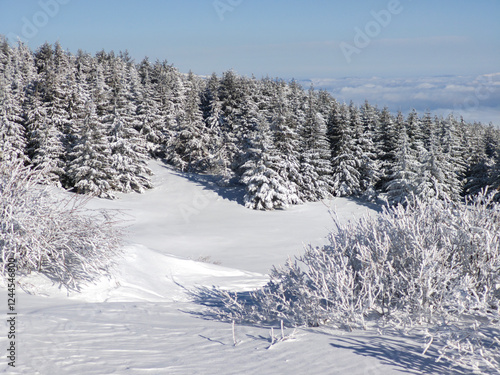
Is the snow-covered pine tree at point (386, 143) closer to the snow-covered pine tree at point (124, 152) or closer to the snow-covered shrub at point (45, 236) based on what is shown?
the snow-covered pine tree at point (124, 152)

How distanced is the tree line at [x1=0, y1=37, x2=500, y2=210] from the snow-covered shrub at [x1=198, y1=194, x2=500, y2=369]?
72.5 feet

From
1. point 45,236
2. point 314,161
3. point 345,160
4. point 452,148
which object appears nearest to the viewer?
point 45,236

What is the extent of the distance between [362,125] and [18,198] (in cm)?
3673

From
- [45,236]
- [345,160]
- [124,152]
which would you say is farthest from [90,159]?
[45,236]

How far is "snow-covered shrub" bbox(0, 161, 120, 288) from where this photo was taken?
6.60 m

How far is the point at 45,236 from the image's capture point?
23.2ft

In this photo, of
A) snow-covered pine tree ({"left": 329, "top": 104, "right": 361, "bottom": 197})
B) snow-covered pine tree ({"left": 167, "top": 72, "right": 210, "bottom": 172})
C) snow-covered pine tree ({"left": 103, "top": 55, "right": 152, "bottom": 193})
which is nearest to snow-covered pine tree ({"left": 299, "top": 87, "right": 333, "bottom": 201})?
snow-covered pine tree ({"left": 329, "top": 104, "right": 361, "bottom": 197})

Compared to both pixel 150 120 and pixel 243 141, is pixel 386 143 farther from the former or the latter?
pixel 150 120

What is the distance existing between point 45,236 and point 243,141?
109ft

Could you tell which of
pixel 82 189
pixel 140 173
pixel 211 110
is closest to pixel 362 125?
pixel 211 110

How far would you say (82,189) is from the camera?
30.8 metres

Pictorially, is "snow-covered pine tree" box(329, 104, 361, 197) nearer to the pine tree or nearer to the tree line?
the tree line

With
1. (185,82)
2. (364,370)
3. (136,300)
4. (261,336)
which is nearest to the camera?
(364,370)

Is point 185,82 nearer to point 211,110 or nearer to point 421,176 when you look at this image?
point 211,110
